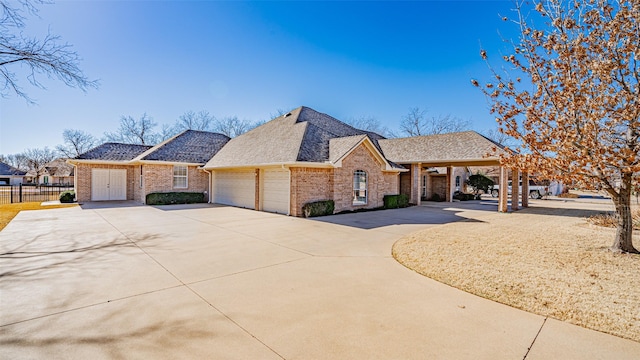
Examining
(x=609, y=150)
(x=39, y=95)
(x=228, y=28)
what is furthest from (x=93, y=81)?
(x=609, y=150)

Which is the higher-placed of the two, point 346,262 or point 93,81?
point 93,81

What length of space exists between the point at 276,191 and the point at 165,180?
32.6ft

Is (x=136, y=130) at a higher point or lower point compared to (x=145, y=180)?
higher

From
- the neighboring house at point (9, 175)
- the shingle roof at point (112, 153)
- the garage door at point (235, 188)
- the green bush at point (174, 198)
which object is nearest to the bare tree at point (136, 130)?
the neighboring house at point (9, 175)

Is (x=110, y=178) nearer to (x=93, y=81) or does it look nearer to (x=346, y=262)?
(x=93, y=81)

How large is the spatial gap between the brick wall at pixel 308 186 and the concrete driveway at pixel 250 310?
20.6 ft

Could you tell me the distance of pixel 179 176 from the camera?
21.6 meters

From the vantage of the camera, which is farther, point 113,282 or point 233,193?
point 233,193

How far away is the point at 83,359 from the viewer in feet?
9.86

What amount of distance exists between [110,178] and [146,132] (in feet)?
101

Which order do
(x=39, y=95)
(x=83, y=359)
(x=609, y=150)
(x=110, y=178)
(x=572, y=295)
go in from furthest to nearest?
(x=110, y=178), (x=39, y=95), (x=609, y=150), (x=572, y=295), (x=83, y=359)

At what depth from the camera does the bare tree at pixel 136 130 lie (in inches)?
1879

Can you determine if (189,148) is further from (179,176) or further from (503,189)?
(503,189)

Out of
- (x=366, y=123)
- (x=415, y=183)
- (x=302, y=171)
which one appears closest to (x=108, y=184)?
(x=302, y=171)
